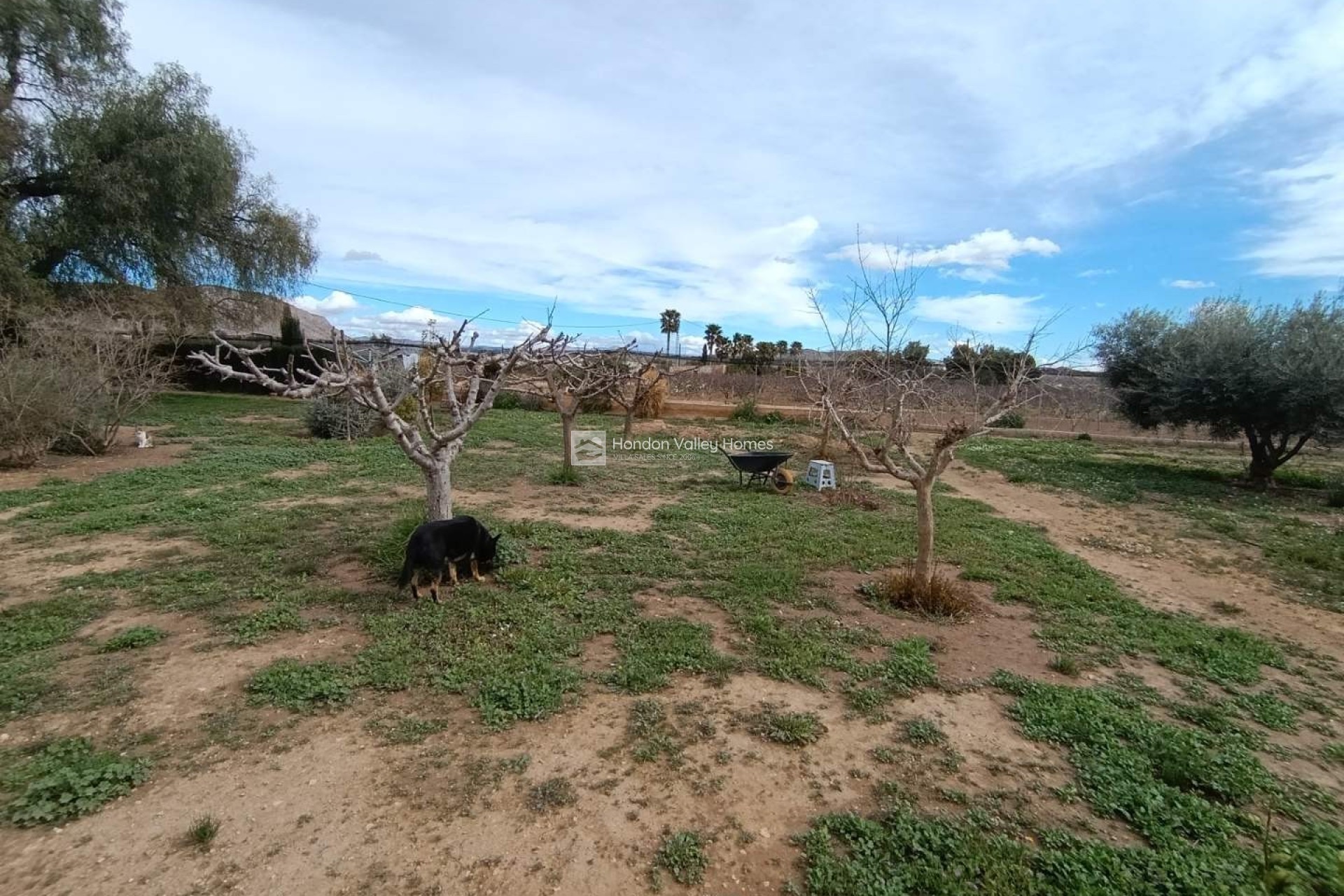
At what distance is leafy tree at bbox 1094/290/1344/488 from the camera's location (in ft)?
31.1

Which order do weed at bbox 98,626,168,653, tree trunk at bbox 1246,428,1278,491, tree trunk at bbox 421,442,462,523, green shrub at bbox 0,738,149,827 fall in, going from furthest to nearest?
tree trunk at bbox 1246,428,1278,491 < tree trunk at bbox 421,442,462,523 < weed at bbox 98,626,168,653 < green shrub at bbox 0,738,149,827

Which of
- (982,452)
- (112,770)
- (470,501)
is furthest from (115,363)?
(982,452)

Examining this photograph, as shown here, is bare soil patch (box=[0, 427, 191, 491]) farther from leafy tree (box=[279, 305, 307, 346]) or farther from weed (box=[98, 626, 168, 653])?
leafy tree (box=[279, 305, 307, 346])

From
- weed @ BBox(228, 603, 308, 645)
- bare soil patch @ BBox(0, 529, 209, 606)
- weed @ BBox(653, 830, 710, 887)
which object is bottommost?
weed @ BBox(653, 830, 710, 887)

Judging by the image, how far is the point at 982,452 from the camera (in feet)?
46.5

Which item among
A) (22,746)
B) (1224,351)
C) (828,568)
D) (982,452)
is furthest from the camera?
(982,452)

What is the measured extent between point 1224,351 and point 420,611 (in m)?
14.3

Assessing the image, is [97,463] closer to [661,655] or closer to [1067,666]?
[661,655]

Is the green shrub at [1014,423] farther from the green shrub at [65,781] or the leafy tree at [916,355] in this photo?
the green shrub at [65,781]

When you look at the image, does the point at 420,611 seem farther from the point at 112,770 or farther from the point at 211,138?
Answer: the point at 211,138

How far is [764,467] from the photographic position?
28.8 feet

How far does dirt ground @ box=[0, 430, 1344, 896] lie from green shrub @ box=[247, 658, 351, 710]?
106 mm

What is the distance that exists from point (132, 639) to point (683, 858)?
12.2 feet

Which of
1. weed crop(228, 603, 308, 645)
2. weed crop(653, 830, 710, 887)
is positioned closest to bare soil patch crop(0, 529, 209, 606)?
weed crop(228, 603, 308, 645)
